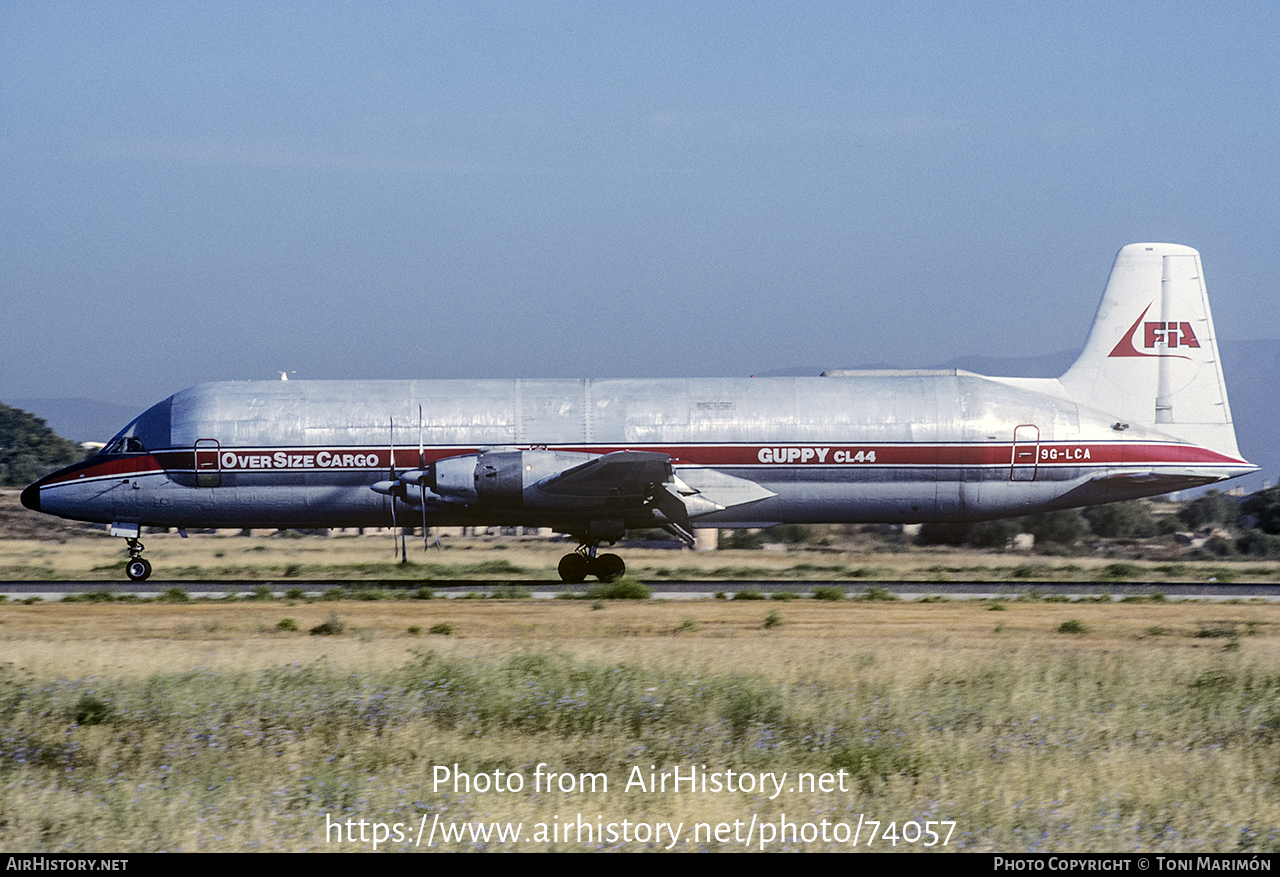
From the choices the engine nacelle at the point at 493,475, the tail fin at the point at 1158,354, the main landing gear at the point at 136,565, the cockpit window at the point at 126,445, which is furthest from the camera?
the tail fin at the point at 1158,354

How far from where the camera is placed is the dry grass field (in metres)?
9.74

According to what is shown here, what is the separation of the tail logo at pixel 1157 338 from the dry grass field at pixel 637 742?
15.2 m

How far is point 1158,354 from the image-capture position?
114ft

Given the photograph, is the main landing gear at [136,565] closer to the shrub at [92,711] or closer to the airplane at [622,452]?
the airplane at [622,452]

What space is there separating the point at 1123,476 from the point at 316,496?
20.7 meters

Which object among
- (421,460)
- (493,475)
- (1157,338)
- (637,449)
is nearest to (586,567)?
(637,449)

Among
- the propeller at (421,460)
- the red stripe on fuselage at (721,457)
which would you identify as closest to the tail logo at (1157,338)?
the red stripe on fuselage at (721,457)

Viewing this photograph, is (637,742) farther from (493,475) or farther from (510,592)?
(493,475)

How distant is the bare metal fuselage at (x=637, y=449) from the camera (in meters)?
31.6

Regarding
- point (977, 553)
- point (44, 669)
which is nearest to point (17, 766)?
point (44, 669)

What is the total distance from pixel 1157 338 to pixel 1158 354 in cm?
48

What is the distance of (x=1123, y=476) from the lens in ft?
108

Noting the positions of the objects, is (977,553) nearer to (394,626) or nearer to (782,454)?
(782,454)

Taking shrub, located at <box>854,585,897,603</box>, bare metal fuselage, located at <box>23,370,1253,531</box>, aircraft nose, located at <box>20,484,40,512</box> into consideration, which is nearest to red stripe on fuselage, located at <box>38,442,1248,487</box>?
bare metal fuselage, located at <box>23,370,1253,531</box>
